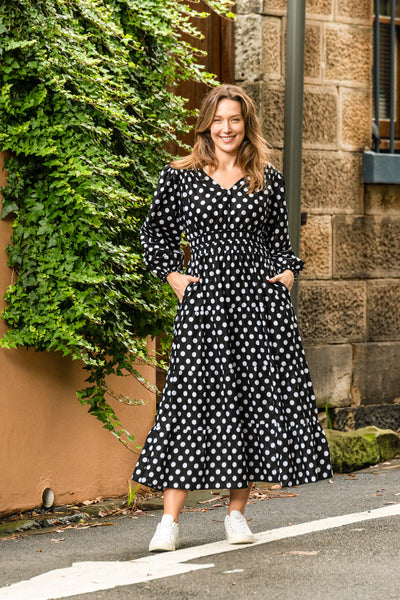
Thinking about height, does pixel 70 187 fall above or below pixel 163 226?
above

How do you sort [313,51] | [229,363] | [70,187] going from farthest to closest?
1. [313,51]
2. [70,187]
3. [229,363]

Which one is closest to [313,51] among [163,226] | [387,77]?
[387,77]

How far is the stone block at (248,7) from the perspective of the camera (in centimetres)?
741

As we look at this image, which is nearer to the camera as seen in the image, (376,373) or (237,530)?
(237,530)

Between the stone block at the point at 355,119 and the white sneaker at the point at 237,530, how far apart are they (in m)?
3.69

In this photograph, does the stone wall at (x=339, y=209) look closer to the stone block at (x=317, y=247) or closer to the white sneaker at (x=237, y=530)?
the stone block at (x=317, y=247)

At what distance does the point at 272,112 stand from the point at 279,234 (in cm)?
260

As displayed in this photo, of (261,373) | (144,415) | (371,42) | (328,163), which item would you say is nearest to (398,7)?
(371,42)

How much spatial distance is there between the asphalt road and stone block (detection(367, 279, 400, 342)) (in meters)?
2.14

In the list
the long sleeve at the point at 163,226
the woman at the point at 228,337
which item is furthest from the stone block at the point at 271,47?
the long sleeve at the point at 163,226

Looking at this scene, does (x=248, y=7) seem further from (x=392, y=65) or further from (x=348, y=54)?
(x=392, y=65)

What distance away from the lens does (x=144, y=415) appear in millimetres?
6137

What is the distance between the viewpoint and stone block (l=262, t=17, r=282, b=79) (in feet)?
24.4

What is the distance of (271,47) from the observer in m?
7.46
